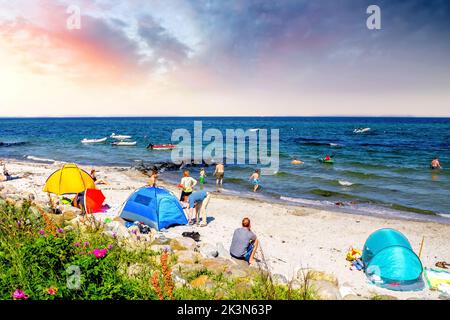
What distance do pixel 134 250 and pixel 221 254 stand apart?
271 cm

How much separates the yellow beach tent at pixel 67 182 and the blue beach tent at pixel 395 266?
12637 millimetres

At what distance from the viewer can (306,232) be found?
43.4ft

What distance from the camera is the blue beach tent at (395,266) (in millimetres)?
8281

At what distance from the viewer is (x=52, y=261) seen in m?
5.42

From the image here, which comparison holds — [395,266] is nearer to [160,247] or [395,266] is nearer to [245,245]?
[245,245]

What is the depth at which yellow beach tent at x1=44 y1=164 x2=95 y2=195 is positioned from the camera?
1442cm

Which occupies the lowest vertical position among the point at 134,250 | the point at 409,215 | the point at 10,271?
the point at 409,215

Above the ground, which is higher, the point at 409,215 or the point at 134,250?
the point at 134,250

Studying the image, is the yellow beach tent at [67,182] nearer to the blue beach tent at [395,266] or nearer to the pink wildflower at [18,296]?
the pink wildflower at [18,296]

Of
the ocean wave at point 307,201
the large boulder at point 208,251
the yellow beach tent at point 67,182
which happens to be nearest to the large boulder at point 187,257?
the large boulder at point 208,251

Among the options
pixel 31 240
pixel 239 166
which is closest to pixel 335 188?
pixel 239 166

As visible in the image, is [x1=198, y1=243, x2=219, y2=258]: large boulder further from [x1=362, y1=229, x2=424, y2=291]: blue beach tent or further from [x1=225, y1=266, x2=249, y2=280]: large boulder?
[x1=362, y1=229, x2=424, y2=291]: blue beach tent

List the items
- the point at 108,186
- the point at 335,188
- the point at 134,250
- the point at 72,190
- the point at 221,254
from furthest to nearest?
the point at 335,188 < the point at 108,186 < the point at 72,190 < the point at 221,254 < the point at 134,250
